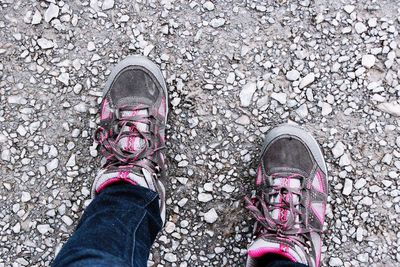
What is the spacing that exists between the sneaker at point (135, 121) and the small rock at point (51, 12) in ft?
1.30

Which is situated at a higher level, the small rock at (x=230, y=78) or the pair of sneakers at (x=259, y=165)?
the small rock at (x=230, y=78)

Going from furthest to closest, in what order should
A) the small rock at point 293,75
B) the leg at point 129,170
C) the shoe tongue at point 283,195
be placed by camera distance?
the small rock at point 293,75
the shoe tongue at point 283,195
the leg at point 129,170

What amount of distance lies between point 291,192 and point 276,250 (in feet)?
0.91

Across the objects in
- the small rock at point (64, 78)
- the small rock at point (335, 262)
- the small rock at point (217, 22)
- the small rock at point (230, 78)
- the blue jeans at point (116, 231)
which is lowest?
the blue jeans at point (116, 231)

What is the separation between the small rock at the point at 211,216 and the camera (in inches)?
95.0

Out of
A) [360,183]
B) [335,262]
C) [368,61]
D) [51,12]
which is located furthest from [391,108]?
[51,12]

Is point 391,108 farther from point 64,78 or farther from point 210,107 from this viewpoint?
point 64,78

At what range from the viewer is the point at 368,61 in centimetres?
239

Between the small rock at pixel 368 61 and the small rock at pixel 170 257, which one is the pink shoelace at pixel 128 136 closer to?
the small rock at pixel 170 257

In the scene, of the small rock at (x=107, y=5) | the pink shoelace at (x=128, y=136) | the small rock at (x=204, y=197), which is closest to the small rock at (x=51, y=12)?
the small rock at (x=107, y=5)

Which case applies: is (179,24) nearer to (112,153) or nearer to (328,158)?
(112,153)

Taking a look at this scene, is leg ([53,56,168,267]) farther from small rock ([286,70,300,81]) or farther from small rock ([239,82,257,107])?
small rock ([286,70,300,81])

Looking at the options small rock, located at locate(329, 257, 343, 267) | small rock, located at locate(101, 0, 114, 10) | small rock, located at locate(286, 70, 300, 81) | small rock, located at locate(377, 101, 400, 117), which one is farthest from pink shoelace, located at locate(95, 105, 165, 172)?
small rock, located at locate(377, 101, 400, 117)

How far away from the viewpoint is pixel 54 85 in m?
2.50
